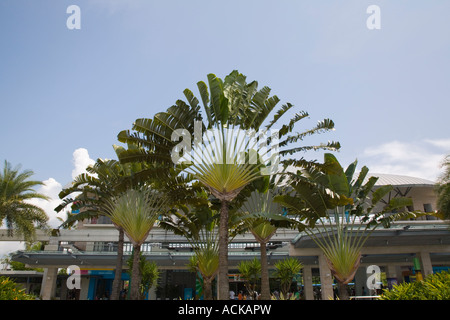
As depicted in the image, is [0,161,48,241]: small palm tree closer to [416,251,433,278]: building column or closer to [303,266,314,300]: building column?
[303,266,314,300]: building column

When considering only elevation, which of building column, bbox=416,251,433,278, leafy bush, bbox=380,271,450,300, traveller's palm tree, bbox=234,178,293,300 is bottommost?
leafy bush, bbox=380,271,450,300

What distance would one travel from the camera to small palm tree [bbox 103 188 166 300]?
540 inches

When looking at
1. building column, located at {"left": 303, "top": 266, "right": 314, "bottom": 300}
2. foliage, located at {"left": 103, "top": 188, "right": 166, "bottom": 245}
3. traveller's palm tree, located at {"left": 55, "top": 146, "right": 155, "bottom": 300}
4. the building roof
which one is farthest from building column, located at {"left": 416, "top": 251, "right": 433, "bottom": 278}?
traveller's palm tree, located at {"left": 55, "top": 146, "right": 155, "bottom": 300}

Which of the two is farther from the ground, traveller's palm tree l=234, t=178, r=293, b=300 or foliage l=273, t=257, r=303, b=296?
traveller's palm tree l=234, t=178, r=293, b=300

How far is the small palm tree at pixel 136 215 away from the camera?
540 inches

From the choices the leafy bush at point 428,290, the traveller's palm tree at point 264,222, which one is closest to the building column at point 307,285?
the traveller's palm tree at point 264,222

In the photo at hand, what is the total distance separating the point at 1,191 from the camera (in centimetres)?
1803

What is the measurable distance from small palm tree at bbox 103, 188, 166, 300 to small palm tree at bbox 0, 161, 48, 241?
6529 mm

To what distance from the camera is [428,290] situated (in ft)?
21.3

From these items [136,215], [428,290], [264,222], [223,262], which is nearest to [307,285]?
[264,222]

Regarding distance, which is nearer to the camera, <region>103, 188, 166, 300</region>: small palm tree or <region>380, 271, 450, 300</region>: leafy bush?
<region>380, 271, 450, 300</region>: leafy bush

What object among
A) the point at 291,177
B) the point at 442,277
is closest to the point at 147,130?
the point at 291,177

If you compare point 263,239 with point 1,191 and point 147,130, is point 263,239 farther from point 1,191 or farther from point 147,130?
point 1,191

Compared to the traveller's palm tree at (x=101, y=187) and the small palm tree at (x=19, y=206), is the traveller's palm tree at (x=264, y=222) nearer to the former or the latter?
the traveller's palm tree at (x=101, y=187)
